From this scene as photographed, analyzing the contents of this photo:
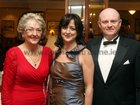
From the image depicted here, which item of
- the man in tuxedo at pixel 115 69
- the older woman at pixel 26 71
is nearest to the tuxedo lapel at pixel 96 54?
the man in tuxedo at pixel 115 69

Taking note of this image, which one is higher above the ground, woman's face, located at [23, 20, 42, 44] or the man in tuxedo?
woman's face, located at [23, 20, 42, 44]

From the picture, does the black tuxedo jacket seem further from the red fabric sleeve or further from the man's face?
the red fabric sleeve

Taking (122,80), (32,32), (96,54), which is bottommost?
(122,80)

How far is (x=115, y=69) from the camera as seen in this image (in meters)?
2.57

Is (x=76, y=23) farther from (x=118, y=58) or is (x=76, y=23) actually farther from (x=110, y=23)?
(x=118, y=58)

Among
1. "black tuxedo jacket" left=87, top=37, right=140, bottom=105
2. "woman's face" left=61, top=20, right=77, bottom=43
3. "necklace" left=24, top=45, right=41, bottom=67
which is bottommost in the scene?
"black tuxedo jacket" left=87, top=37, right=140, bottom=105

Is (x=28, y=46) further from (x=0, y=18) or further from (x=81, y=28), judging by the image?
(x=0, y=18)

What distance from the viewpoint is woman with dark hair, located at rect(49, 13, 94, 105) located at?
240 centimetres

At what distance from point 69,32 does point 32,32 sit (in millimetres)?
296

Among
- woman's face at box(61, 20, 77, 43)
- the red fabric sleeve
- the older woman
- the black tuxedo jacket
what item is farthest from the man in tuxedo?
the red fabric sleeve

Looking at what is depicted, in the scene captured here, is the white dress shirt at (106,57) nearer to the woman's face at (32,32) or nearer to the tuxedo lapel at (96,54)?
the tuxedo lapel at (96,54)

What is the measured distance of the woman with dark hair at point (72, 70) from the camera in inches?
94.4

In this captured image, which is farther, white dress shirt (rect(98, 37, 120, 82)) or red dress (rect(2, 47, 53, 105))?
white dress shirt (rect(98, 37, 120, 82))

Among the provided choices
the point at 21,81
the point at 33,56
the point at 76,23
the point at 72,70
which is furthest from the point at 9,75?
the point at 76,23
